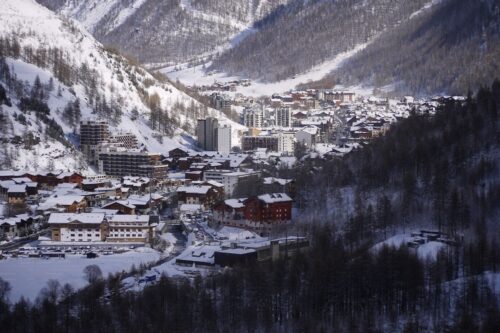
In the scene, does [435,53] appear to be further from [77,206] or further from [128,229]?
[128,229]

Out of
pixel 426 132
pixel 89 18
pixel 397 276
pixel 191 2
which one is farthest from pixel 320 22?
pixel 397 276

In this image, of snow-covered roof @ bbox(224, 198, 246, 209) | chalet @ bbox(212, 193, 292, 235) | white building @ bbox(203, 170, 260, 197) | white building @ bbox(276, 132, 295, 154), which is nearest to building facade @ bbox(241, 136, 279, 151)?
white building @ bbox(276, 132, 295, 154)

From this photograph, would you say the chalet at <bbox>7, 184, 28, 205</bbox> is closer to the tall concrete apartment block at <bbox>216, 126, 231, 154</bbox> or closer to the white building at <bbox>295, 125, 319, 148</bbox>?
the tall concrete apartment block at <bbox>216, 126, 231, 154</bbox>

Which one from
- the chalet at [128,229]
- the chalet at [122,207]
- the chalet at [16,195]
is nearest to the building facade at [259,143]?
the chalet at [16,195]

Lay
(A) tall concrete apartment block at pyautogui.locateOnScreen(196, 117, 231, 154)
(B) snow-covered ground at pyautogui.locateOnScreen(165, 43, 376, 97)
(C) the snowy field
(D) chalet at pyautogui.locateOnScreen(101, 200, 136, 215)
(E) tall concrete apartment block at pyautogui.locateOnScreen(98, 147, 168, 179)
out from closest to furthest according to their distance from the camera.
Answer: (C) the snowy field, (D) chalet at pyautogui.locateOnScreen(101, 200, 136, 215), (E) tall concrete apartment block at pyautogui.locateOnScreen(98, 147, 168, 179), (A) tall concrete apartment block at pyautogui.locateOnScreen(196, 117, 231, 154), (B) snow-covered ground at pyautogui.locateOnScreen(165, 43, 376, 97)

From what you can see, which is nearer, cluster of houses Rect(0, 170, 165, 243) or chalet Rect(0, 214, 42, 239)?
cluster of houses Rect(0, 170, 165, 243)
